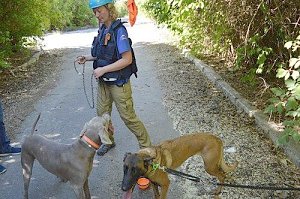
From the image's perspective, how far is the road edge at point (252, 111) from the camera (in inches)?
189

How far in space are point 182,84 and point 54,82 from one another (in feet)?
11.7

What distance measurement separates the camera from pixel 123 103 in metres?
4.65

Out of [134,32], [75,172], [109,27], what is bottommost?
[134,32]

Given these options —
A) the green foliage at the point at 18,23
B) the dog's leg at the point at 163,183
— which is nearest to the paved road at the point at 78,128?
the dog's leg at the point at 163,183

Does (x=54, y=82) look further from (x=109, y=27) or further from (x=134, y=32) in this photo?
(x=134, y=32)

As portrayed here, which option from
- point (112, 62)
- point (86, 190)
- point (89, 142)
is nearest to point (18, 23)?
point (112, 62)

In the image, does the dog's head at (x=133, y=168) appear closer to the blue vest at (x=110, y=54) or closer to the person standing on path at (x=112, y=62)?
the person standing on path at (x=112, y=62)

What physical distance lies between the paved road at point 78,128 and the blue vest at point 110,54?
1256 millimetres

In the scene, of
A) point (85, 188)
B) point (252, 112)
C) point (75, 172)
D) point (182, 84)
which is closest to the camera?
point (75, 172)

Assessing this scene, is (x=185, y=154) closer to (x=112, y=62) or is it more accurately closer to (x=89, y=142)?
(x=89, y=142)

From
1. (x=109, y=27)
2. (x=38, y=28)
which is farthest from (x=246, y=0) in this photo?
(x=38, y=28)

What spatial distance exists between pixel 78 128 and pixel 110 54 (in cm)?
234

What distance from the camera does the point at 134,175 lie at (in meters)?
3.35

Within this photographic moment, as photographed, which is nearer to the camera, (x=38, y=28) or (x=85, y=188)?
(x=85, y=188)
